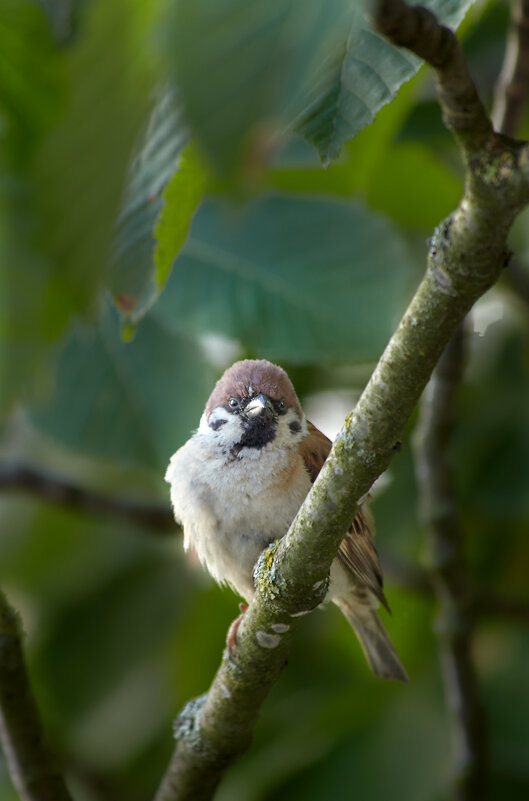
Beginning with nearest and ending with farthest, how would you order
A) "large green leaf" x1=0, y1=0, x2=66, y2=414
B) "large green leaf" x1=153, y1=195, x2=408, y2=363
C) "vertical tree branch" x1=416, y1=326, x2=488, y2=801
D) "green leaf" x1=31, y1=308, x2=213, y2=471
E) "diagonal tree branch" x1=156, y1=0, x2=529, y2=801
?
1. "large green leaf" x1=0, y1=0, x2=66, y2=414
2. "diagonal tree branch" x1=156, y1=0, x2=529, y2=801
3. "large green leaf" x1=153, y1=195, x2=408, y2=363
4. "green leaf" x1=31, y1=308, x2=213, y2=471
5. "vertical tree branch" x1=416, y1=326, x2=488, y2=801

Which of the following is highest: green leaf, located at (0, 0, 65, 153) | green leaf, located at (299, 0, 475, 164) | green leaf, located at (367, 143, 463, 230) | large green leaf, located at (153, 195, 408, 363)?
green leaf, located at (299, 0, 475, 164)

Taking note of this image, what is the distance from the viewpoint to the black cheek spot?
2.80 meters

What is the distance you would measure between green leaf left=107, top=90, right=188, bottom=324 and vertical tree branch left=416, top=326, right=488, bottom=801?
2.42 metres

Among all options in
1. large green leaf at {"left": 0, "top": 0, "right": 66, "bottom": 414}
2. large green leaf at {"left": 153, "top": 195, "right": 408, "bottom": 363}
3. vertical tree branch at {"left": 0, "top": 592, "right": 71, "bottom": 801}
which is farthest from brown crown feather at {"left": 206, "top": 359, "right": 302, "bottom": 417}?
large green leaf at {"left": 0, "top": 0, "right": 66, "bottom": 414}

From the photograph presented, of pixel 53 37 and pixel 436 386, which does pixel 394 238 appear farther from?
pixel 53 37

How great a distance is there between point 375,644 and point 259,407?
105cm

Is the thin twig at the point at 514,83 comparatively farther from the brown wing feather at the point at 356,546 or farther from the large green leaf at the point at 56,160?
the large green leaf at the point at 56,160

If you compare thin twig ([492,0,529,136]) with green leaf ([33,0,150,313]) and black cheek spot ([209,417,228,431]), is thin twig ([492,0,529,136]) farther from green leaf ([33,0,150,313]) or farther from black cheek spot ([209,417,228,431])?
green leaf ([33,0,150,313])

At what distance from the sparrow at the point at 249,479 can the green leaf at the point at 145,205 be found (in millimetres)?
1827

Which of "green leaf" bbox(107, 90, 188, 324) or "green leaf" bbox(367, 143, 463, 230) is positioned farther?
"green leaf" bbox(367, 143, 463, 230)

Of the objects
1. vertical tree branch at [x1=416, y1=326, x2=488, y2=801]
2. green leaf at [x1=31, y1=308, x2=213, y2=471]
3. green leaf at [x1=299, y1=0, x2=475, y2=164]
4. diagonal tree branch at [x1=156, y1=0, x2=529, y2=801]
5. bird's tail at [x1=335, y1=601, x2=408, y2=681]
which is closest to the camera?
green leaf at [x1=299, y1=0, x2=475, y2=164]

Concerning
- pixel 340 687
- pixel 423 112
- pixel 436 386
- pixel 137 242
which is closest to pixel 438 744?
pixel 340 687

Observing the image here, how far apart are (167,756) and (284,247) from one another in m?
2.46

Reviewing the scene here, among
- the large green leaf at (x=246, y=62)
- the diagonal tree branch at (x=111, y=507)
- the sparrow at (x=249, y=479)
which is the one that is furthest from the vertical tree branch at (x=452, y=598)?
the large green leaf at (x=246, y=62)
